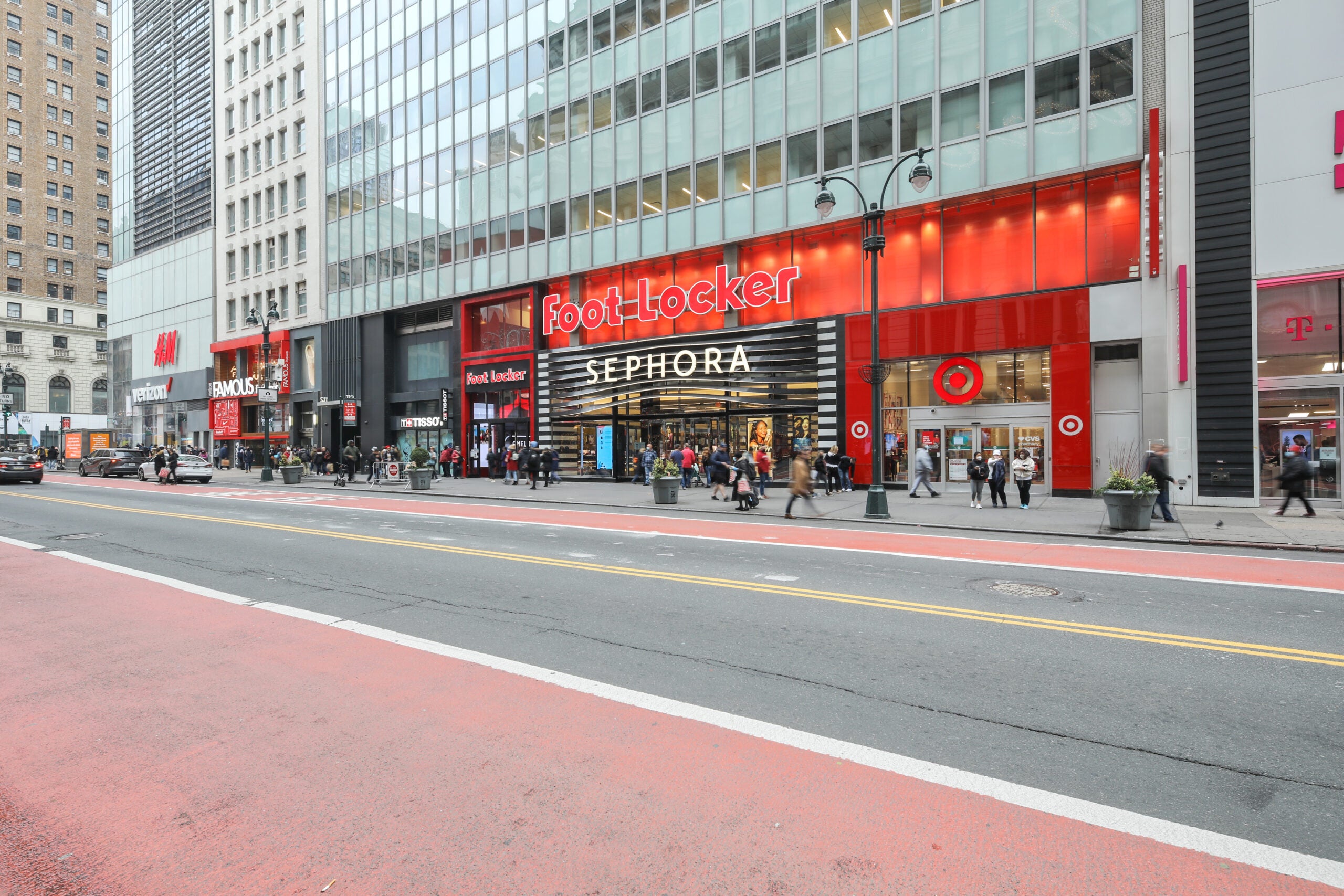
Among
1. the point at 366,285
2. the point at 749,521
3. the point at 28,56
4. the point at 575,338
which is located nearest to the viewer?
the point at 749,521

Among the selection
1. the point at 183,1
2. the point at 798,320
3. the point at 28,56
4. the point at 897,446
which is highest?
the point at 28,56

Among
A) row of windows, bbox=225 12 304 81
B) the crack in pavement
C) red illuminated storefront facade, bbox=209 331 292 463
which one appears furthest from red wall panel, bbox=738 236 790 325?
row of windows, bbox=225 12 304 81

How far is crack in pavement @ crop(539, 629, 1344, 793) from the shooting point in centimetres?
370

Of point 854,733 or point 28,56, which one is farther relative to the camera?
point 28,56

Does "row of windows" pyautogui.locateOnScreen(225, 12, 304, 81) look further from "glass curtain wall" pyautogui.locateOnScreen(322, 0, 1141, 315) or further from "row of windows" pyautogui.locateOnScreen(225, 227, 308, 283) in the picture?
"row of windows" pyautogui.locateOnScreen(225, 227, 308, 283)

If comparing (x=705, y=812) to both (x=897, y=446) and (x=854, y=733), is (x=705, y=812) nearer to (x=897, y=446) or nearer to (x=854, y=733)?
(x=854, y=733)

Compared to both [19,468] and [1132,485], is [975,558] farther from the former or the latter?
[19,468]

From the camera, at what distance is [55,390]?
234 ft

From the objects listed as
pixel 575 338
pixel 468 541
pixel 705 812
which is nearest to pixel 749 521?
pixel 468 541

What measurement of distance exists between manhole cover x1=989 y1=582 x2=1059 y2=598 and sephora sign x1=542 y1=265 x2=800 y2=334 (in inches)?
702

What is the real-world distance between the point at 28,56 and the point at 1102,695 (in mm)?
101513

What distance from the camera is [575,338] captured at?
30797 millimetres

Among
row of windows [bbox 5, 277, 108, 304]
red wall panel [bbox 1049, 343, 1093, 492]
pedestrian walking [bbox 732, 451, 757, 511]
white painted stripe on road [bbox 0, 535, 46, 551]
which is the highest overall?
row of windows [bbox 5, 277, 108, 304]

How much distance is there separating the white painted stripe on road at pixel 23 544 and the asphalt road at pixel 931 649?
1906mm
